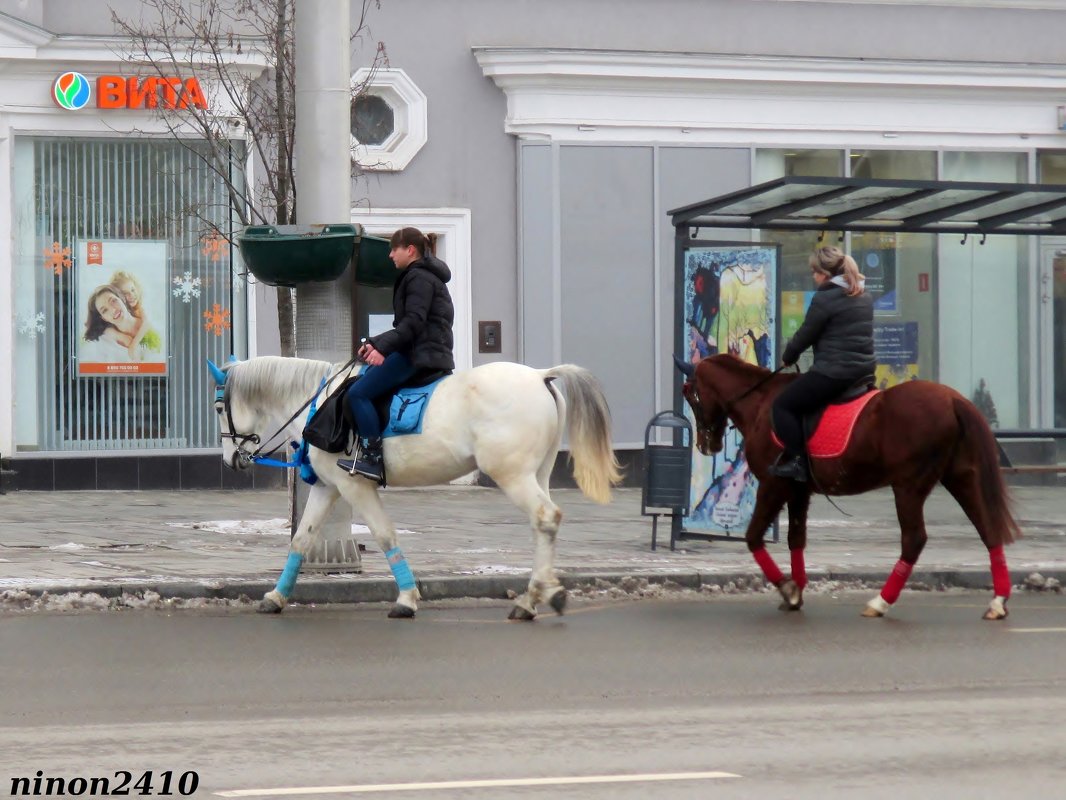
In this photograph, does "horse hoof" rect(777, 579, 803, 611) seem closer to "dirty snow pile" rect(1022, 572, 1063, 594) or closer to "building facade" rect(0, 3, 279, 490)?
"dirty snow pile" rect(1022, 572, 1063, 594)

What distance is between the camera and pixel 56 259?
18641 mm

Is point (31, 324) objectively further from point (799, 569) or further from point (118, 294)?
point (799, 569)

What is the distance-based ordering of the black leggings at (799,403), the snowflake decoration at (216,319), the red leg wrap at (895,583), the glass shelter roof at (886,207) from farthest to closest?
the snowflake decoration at (216,319) → the glass shelter roof at (886,207) → the black leggings at (799,403) → the red leg wrap at (895,583)

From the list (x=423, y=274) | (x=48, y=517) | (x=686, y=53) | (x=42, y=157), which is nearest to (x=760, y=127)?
(x=686, y=53)

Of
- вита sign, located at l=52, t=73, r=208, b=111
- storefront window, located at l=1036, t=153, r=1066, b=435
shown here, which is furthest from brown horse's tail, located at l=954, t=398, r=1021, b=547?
storefront window, located at l=1036, t=153, r=1066, b=435

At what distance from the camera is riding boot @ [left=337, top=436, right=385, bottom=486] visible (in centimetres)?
1045

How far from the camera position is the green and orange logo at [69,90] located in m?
18.4

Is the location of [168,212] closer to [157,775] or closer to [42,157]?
[42,157]

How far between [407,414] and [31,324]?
30.8ft

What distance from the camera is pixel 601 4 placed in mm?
20188

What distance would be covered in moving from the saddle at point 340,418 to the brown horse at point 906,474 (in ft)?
7.52

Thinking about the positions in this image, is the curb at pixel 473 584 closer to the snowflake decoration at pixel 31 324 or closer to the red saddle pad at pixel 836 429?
the red saddle pad at pixel 836 429

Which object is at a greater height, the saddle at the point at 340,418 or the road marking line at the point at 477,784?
the saddle at the point at 340,418

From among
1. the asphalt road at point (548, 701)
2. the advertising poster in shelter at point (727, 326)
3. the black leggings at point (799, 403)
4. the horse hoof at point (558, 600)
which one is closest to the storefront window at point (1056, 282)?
the advertising poster in shelter at point (727, 326)
